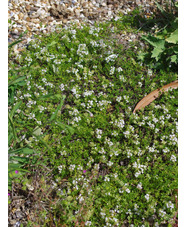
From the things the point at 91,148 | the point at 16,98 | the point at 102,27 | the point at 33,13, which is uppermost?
the point at 33,13

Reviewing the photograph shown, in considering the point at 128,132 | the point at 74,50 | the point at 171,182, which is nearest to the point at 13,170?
the point at 128,132

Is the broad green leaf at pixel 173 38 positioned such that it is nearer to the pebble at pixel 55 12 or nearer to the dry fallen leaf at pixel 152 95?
the dry fallen leaf at pixel 152 95

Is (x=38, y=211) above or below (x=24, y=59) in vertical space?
below

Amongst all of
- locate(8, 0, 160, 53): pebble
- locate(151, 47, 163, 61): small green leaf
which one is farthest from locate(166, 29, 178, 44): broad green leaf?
locate(8, 0, 160, 53): pebble

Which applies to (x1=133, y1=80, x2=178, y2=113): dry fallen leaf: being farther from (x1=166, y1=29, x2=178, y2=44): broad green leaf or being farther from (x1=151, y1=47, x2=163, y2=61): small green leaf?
(x1=166, y1=29, x2=178, y2=44): broad green leaf

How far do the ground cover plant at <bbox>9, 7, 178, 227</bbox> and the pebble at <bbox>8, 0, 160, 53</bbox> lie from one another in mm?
376

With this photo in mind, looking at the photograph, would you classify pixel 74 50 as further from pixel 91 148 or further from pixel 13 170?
pixel 13 170

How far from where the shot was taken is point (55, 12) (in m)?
5.73

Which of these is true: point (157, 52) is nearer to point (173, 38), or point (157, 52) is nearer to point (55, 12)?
point (173, 38)

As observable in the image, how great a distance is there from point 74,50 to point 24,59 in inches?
38.9

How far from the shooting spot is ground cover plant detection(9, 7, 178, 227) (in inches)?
146

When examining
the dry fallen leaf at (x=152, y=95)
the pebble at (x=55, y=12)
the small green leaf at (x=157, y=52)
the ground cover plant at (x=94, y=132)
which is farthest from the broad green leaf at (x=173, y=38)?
the pebble at (x=55, y=12)

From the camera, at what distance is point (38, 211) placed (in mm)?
3627

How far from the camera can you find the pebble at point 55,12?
18.1 feet
